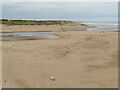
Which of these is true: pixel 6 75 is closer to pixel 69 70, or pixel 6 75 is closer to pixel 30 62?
pixel 30 62

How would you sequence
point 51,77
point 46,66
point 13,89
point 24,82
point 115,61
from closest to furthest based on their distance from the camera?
1. point 13,89
2. point 24,82
3. point 51,77
4. point 46,66
5. point 115,61

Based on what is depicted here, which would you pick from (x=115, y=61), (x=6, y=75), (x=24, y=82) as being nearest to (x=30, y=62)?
(x=6, y=75)

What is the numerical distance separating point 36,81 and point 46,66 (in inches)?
75.6

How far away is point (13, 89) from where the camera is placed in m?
6.14

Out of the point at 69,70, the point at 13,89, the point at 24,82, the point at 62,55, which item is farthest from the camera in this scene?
the point at 62,55

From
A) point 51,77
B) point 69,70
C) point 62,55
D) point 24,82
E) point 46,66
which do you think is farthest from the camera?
point 62,55

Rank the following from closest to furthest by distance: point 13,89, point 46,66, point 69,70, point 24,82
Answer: point 13,89, point 24,82, point 69,70, point 46,66

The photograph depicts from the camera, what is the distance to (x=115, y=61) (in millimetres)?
9328

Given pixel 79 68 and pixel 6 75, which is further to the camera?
pixel 79 68

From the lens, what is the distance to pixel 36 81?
687 centimetres

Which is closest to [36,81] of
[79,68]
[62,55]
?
[79,68]

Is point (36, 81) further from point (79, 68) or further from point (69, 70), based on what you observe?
point (79, 68)

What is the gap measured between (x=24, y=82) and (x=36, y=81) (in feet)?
1.51

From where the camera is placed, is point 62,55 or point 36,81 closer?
point 36,81
